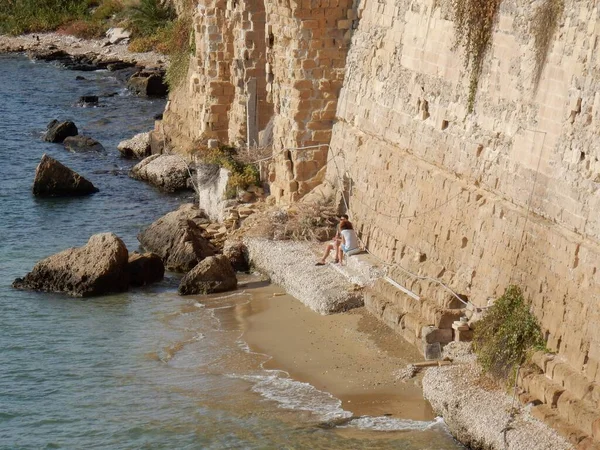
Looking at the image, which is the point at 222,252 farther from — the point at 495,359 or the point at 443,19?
the point at 495,359

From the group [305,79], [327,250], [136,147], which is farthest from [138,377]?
[136,147]

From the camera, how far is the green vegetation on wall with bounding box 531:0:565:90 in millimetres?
12664

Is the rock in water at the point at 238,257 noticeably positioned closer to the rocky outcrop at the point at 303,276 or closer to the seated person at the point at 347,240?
the rocky outcrop at the point at 303,276

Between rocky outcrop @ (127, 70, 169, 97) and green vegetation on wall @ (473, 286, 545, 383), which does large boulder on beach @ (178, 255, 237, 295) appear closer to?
green vegetation on wall @ (473, 286, 545, 383)

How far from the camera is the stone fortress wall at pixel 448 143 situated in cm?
1189

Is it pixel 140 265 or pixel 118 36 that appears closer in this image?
pixel 140 265

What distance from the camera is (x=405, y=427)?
41.2 feet

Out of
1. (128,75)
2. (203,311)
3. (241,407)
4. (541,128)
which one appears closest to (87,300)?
(203,311)

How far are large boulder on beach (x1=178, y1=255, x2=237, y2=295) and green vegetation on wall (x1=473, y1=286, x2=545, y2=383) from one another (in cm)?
583

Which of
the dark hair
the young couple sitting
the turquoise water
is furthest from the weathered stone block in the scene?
the dark hair

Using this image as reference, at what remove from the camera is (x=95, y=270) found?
18344 millimetres

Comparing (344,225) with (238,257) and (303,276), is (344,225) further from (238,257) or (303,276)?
(238,257)

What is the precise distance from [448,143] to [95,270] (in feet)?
20.7

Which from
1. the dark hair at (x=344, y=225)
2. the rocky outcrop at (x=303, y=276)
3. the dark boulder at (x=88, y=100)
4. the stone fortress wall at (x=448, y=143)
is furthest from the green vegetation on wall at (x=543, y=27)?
the dark boulder at (x=88, y=100)
